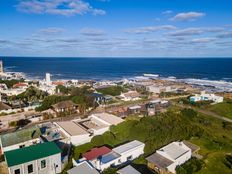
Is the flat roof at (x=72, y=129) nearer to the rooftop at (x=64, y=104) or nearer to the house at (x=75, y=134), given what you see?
the house at (x=75, y=134)

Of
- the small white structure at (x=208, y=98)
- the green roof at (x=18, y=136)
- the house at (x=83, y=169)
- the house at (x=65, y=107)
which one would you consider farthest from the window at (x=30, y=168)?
the small white structure at (x=208, y=98)

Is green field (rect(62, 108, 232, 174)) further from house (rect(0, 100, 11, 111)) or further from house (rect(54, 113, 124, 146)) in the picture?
house (rect(0, 100, 11, 111))

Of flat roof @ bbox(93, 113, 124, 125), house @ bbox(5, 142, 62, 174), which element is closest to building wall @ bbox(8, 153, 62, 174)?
house @ bbox(5, 142, 62, 174)

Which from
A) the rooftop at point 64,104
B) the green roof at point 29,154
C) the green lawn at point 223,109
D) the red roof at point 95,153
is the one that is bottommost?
the green lawn at point 223,109

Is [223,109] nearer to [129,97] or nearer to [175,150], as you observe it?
[129,97]

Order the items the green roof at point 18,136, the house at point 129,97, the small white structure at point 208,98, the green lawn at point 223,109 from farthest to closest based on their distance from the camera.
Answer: the house at point 129,97 < the small white structure at point 208,98 < the green lawn at point 223,109 < the green roof at point 18,136

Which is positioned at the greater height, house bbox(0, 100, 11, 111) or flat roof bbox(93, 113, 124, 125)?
flat roof bbox(93, 113, 124, 125)

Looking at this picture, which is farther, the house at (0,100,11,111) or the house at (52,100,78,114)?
the house at (0,100,11,111)
